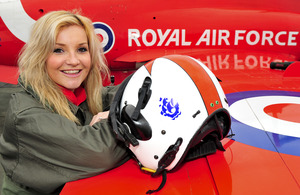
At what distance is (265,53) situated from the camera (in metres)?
2.35

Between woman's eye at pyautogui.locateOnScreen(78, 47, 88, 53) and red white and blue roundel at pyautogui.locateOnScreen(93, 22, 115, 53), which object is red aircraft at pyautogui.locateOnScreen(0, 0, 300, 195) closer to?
A: red white and blue roundel at pyautogui.locateOnScreen(93, 22, 115, 53)

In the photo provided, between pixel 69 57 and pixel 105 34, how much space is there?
1.34m

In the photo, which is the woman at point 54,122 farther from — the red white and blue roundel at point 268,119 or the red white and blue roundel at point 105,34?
the red white and blue roundel at point 105,34

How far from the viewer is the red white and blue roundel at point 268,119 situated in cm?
108

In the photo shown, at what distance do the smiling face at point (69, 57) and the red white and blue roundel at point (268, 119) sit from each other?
2.44 feet

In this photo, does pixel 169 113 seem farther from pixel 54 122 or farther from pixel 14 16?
pixel 14 16

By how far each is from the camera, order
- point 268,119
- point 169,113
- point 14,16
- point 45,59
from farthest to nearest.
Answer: point 14,16 → point 268,119 → point 45,59 → point 169,113

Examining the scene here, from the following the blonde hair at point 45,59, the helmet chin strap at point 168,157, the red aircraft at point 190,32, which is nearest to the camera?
the helmet chin strap at point 168,157

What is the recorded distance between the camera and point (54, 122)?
2.97 feet

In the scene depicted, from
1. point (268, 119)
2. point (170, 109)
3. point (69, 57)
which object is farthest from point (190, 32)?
point (170, 109)

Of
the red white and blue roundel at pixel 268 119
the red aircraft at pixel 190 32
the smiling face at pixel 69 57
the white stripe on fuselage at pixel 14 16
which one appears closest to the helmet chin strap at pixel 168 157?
the red white and blue roundel at pixel 268 119

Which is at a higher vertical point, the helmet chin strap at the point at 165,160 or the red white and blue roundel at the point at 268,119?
the helmet chin strap at the point at 165,160

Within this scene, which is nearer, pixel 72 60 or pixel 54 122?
pixel 54 122

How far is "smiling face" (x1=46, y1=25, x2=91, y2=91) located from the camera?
1.12 metres
